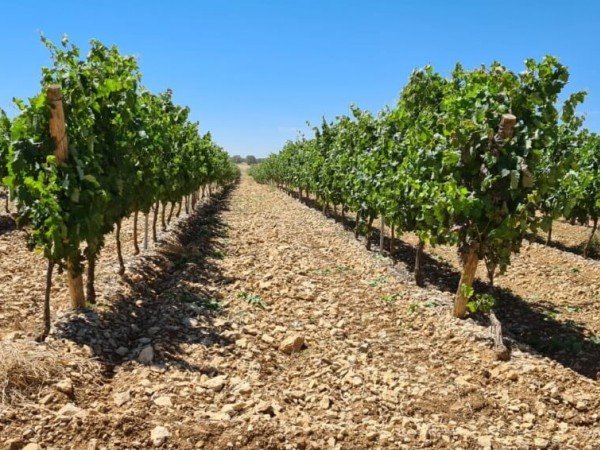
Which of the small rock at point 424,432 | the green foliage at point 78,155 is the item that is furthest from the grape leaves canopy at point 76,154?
the small rock at point 424,432

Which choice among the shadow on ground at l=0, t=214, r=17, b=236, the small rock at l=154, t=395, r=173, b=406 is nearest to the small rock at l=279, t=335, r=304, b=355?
the small rock at l=154, t=395, r=173, b=406

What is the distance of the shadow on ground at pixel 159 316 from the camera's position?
23.2ft

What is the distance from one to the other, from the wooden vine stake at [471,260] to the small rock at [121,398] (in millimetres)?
6005

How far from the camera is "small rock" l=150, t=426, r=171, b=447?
15.5 ft

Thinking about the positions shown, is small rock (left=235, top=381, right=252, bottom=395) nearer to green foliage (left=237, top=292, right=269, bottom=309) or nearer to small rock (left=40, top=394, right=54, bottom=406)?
small rock (left=40, top=394, right=54, bottom=406)

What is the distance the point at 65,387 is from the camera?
554 cm

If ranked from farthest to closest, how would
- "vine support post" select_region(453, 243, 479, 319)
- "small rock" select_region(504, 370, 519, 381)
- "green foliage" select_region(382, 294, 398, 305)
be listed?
1. "green foliage" select_region(382, 294, 398, 305)
2. "vine support post" select_region(453, 243, 479, 319)
3. "small rock" select_region(504, 370, 519, 381)

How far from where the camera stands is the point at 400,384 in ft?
21.5

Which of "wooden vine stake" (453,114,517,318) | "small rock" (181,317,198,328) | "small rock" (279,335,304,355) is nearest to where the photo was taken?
"small rock" (279,335,304,355)

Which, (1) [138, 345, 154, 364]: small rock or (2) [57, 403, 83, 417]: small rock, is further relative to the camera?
(1) [138, 345, 154, 364]: small rock

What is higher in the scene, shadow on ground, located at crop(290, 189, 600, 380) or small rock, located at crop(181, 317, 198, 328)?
shadow on ground, located at crop(290, 189, 600, 380)

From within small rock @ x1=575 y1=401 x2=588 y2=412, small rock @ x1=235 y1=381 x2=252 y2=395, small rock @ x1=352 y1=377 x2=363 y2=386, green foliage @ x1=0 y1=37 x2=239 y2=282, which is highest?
green foliage @ x1=0 y1=37 x2=239 y2=282

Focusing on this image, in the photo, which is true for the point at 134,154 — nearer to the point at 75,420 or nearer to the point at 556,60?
the point at 75,420

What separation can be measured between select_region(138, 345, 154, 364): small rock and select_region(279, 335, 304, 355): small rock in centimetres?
207
